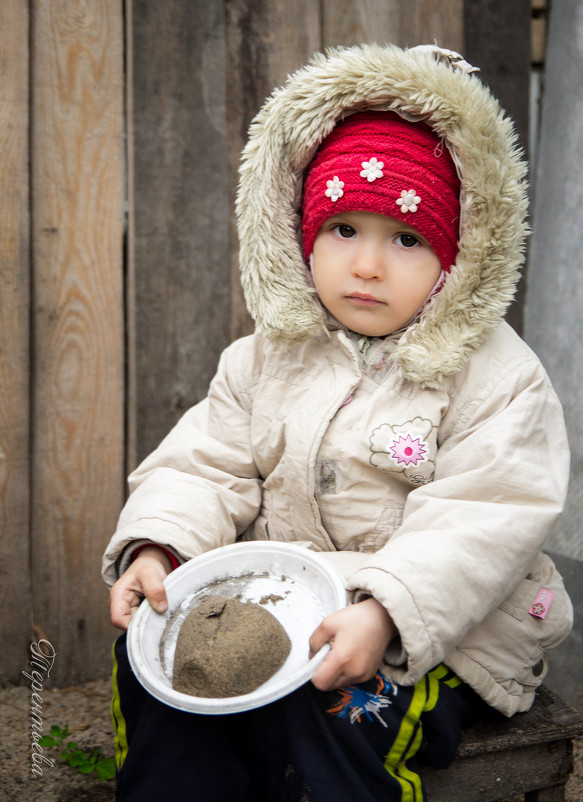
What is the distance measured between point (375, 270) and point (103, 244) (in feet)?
3.09

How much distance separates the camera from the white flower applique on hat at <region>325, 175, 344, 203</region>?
157 cm

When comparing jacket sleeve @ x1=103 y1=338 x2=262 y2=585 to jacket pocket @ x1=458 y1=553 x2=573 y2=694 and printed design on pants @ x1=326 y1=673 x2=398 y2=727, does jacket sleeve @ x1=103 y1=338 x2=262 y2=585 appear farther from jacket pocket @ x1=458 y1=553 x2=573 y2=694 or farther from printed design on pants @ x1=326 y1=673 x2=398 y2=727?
jacket pocket @ x1=458 y1=553 x2=573 y2=694

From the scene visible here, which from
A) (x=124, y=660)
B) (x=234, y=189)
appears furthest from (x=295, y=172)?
(x=124, y=660)

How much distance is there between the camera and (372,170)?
154 centimetres

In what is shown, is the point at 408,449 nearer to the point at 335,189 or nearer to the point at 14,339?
the point at 335,189

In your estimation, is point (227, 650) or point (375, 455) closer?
point (227, 650)

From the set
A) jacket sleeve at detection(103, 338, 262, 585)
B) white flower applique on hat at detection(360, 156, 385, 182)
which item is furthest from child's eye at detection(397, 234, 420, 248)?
jacket sleeve at detection(103, 338, 262, 585)

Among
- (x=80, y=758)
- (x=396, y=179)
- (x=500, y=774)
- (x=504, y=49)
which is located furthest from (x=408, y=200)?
(x=80, y=758)

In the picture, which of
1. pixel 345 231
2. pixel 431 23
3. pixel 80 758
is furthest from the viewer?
pixel 431 23

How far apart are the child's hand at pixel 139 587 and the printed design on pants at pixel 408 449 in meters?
0.45

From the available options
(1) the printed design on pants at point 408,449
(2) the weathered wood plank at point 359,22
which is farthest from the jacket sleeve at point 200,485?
(2) the weathered wood plank at point 359,22

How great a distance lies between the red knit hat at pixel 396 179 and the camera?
5.04 feet

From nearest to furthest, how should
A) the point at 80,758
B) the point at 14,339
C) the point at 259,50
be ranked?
the point at 80,758, the point at 14,339, the point at 259,50

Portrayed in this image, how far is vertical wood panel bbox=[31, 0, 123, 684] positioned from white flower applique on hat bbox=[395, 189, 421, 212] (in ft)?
3.14
